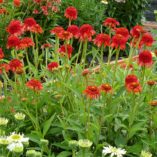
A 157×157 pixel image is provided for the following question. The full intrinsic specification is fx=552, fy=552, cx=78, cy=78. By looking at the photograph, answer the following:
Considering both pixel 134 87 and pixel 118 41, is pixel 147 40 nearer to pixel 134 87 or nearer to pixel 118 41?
pixel 118 41

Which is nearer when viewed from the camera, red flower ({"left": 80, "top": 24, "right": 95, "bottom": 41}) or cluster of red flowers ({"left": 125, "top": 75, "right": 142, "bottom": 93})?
cluster of red flowers ({"left": 125, "top": 75, "right": 142, "bottom": 93})

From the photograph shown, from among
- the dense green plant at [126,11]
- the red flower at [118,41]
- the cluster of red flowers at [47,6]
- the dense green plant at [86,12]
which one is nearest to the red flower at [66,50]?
the red flower at [118,41]

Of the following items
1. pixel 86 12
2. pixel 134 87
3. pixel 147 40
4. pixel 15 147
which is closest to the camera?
pixel 15 147

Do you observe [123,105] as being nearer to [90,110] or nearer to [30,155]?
[90,110]

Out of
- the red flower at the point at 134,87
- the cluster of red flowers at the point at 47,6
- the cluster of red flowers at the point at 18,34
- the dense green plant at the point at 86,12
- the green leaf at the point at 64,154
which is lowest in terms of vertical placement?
the green leaf at the point at 64,154

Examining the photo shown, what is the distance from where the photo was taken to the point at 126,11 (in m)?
6.64

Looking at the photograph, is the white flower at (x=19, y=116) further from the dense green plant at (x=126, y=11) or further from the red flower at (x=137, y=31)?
the dense green plant at (x=126, y=11)

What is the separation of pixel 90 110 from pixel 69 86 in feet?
0.49

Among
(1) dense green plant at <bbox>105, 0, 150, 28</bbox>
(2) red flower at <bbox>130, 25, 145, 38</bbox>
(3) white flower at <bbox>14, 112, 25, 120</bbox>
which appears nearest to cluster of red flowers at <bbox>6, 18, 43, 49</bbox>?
(3) white flower at <bbox>14, 112, 25, 120</bbox>

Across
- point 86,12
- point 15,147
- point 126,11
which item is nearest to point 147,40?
point 15,147

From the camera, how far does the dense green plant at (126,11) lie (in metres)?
6.61

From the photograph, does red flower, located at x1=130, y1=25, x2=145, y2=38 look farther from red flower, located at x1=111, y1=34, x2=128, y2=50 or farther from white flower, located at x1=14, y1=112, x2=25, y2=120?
white flower, located at x1=14, y1=112, x2=25, y2=120

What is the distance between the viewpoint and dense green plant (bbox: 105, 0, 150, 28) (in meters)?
6.61

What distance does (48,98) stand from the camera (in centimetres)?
257
